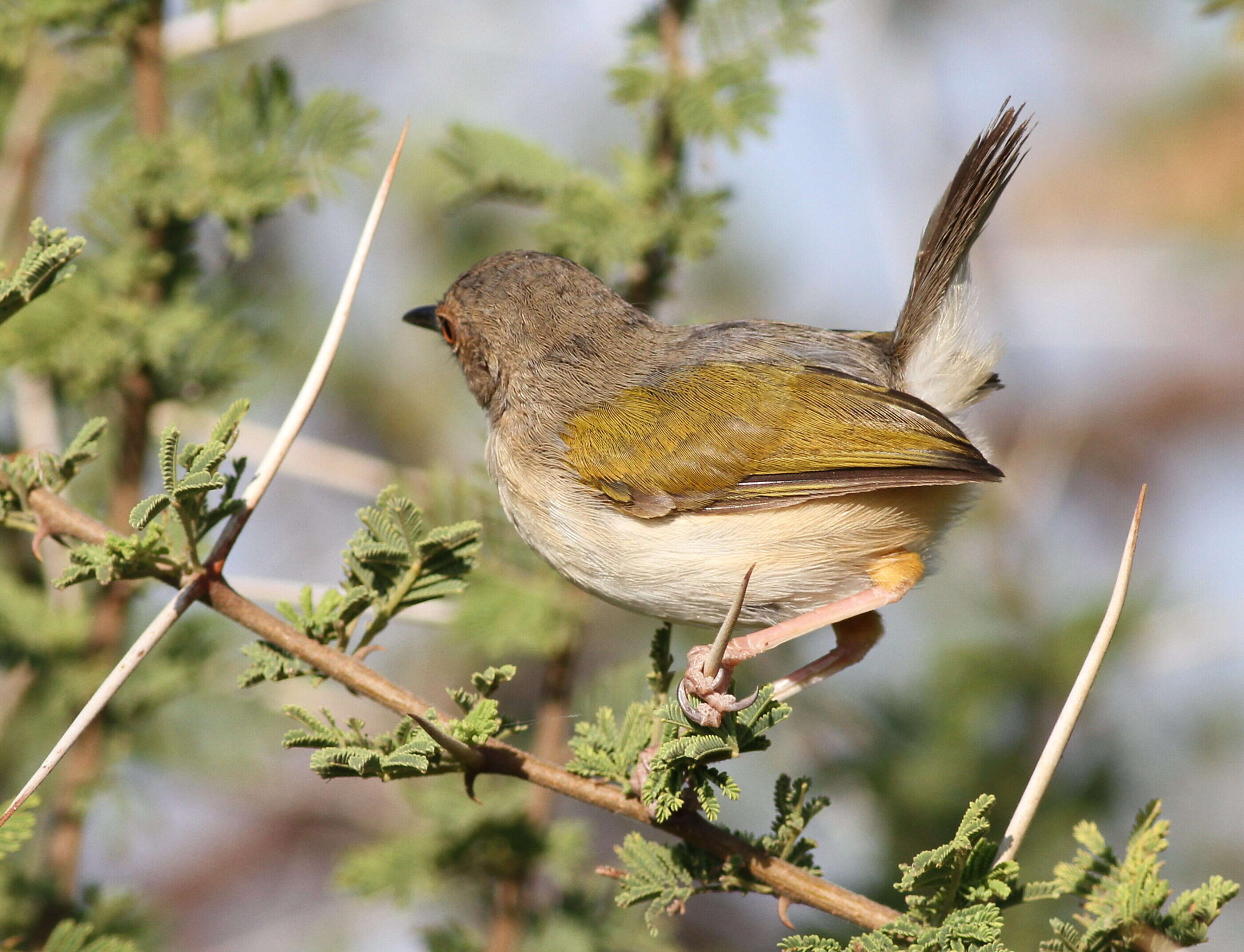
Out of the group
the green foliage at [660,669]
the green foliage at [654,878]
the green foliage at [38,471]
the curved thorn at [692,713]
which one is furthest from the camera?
the green foliage at [660,669]

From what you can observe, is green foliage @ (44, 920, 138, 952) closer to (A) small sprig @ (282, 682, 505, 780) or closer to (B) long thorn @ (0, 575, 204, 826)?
(B) long thorn @ (0, 575, 204, 826)

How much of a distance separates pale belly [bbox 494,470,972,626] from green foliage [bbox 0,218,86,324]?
1.44m

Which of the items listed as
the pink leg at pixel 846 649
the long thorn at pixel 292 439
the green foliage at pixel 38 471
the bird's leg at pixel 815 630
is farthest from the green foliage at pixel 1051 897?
the green foliage at pixel 38 471

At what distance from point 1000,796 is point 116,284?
3439mm

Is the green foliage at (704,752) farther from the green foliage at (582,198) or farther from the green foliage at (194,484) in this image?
the green foliage at (582,198)

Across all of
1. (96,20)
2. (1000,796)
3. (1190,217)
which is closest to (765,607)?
(1000,796)

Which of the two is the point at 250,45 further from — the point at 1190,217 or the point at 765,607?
the point at 1190,217

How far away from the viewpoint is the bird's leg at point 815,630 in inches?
98.7

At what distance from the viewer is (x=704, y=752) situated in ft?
6.56

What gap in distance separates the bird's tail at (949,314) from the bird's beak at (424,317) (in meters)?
1.40

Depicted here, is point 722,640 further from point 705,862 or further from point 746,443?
point 746,443

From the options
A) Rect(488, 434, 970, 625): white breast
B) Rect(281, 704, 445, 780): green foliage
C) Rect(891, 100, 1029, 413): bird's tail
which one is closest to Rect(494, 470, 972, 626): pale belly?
Rect(488, 434, 970, 625): white breast

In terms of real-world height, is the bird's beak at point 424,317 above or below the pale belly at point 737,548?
above

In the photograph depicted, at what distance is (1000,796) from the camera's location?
4.18m
